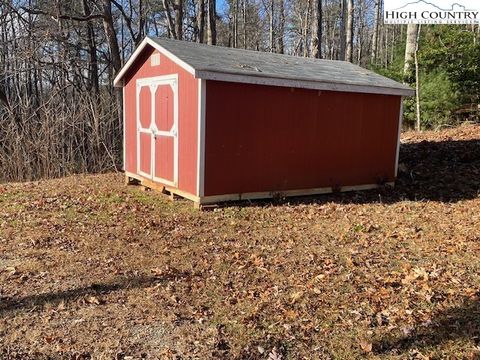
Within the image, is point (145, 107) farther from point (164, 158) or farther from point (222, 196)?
point (222, 196)

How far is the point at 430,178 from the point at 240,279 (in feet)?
22.2

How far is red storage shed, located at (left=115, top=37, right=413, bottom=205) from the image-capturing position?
7.59 metres

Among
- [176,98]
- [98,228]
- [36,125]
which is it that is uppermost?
[176,98]

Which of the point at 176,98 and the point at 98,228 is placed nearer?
the point at 98,228

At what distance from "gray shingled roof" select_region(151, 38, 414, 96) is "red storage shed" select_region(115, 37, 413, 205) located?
0.09 feet

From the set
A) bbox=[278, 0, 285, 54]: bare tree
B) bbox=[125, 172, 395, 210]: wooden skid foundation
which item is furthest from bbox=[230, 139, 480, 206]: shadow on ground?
bbox=[278, 0, 285, 54]: bare tree

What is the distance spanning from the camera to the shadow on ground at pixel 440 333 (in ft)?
11.1

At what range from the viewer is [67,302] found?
13.4 feet

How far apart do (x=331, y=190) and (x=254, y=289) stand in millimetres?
4928

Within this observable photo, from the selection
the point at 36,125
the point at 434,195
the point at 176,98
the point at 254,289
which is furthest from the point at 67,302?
the point at 36,125

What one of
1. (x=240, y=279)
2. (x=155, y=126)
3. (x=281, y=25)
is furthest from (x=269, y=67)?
(x=281, y=25)

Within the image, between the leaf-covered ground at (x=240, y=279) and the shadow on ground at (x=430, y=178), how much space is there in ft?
1.19

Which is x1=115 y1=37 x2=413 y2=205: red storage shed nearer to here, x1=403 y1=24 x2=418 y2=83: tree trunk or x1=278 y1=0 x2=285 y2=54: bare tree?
x1=403 y1=24 x2=418 y2=83: tree trunk

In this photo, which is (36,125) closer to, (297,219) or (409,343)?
(297,219)
